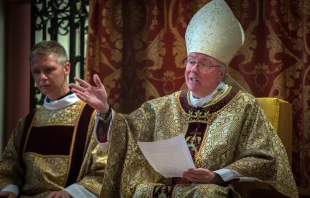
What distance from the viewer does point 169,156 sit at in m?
3.01

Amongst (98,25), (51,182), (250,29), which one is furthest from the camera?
(98,25)

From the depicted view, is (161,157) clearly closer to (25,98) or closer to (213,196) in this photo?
(213,196)

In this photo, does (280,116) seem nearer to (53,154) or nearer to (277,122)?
(277,122)

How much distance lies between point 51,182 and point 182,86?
1.29m

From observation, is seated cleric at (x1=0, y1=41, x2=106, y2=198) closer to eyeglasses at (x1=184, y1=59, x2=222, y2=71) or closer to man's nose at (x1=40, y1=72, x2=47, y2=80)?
man's nose at (x1=40, y1=72, x2=47, y2=80)

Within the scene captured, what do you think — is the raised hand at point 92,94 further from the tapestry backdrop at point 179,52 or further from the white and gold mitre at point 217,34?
the tapestry backdrop at point 179,52

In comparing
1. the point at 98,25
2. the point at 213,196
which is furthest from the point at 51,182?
the point at 98,25

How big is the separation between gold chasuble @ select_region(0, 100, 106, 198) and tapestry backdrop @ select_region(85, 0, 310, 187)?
0.76m

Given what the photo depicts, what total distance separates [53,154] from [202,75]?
3.51ft

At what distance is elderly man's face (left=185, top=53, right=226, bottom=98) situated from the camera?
11.1ft

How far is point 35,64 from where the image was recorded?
3.71m

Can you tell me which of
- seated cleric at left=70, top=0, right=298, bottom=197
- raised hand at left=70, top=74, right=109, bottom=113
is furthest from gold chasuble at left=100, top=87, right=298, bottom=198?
raised hand at left=70, top=74, right=109, bottom=113

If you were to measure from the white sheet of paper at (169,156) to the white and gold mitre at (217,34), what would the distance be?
718 mm

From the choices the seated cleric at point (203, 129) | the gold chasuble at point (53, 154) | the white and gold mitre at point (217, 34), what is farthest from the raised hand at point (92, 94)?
the white and gold mitre at point (217, 34)
